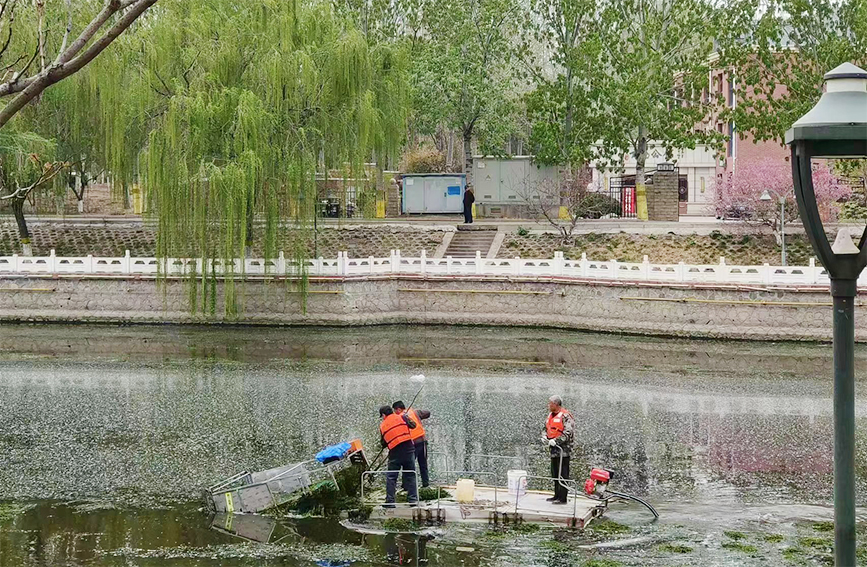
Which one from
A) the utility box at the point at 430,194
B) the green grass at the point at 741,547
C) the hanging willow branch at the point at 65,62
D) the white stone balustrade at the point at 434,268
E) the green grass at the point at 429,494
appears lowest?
the green grass at the point at 741,547

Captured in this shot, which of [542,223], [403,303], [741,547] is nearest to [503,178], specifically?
[542,223]

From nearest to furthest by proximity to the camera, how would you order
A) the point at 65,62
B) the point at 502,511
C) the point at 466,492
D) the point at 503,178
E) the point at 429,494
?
the point at 65,62 → the point at 502,511 → the point at 466,492 → the point at 429,494 → the point at 503,178

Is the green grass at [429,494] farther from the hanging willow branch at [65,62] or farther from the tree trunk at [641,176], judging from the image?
the tree trunk at [641,176]

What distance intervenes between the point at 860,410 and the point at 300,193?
17.8m

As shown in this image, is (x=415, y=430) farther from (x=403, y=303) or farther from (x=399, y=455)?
(x=403, y=303)

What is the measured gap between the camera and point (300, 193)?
3456 centimetres

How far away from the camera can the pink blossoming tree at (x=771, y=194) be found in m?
38.4

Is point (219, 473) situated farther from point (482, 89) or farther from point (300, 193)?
point (482, 89)

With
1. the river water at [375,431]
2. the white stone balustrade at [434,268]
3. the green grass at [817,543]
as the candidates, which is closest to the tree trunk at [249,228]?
the white stone balustrade at [434,268]

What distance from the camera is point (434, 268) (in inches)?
1447

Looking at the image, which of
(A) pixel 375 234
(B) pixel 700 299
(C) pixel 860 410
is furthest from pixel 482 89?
(C) pixel 860 410

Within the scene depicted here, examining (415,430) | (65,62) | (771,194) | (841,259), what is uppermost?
(771,194)

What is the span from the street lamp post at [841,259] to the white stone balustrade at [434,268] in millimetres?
26004

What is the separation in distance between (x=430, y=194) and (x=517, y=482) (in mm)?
32915
